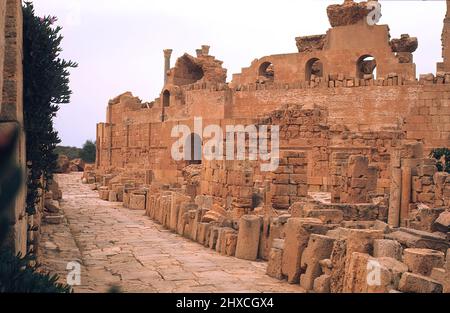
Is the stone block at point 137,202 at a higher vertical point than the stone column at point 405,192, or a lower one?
lower

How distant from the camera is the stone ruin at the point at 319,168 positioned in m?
6.73

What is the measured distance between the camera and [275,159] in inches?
503

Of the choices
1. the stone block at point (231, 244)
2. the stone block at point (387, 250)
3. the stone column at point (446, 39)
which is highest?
the stone column at point (446, 39)

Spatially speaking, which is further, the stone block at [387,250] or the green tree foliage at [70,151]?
the green tree foliage at [70,151]

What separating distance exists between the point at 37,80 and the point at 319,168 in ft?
38.8

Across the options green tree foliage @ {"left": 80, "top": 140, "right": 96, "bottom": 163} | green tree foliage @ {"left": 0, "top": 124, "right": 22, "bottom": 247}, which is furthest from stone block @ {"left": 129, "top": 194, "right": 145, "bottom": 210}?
green tree foliage @ {"left": 80, "top": 140, "right": 96, "bottom": 163}

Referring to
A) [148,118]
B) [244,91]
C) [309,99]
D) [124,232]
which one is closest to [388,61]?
[309,99]

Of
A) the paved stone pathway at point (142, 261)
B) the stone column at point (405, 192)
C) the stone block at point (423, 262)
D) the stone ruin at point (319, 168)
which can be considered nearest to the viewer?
the stone block at point (423, 262)

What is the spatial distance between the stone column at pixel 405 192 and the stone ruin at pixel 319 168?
22mm

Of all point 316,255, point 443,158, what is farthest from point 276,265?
point 443,158

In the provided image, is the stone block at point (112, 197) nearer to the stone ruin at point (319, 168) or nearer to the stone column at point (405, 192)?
the stone ruin at point (319, 168)

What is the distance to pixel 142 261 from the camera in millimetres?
8641

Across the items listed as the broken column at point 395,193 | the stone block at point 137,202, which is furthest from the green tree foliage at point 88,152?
the broken column at point 395,193

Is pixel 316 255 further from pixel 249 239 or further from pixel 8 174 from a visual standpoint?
pixel 8 174
